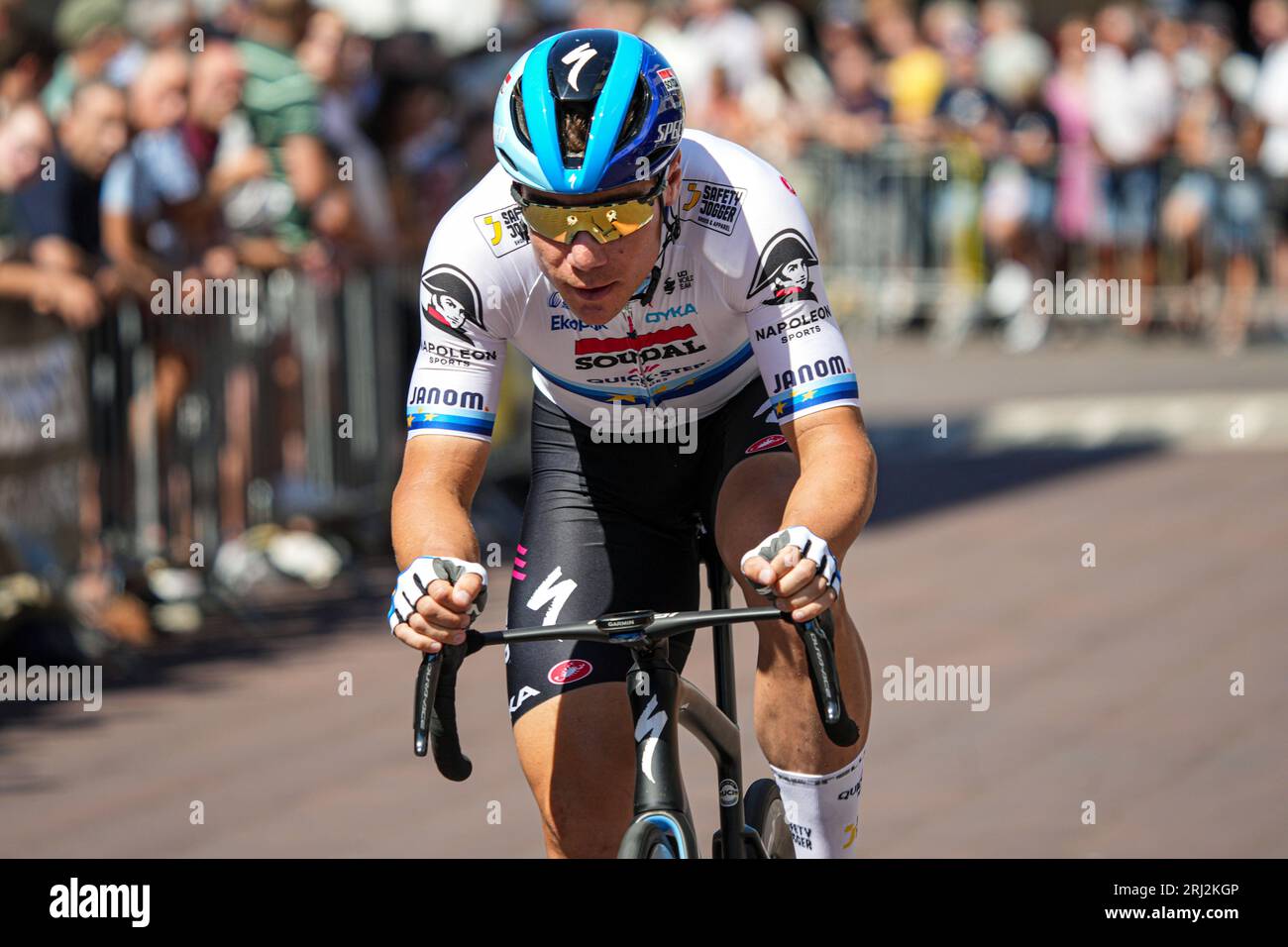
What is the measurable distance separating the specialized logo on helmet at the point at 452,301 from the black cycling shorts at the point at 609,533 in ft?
1.69

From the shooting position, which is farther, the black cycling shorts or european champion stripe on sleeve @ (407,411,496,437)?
the black cycling shorts

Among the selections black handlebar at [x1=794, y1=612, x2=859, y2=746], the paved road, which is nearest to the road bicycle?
black handlebar at [x1=794, y1=612, x2=859, y2=746]

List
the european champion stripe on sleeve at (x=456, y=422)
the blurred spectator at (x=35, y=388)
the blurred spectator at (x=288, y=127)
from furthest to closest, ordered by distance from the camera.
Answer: the blurred spectator at (x=288, y=127), the blurred spectator at (x=35, y=388), the european champion stripe on sleeve at (x=456, y=422)

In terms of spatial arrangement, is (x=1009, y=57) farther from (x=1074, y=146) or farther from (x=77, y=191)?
(x=77, y=191)

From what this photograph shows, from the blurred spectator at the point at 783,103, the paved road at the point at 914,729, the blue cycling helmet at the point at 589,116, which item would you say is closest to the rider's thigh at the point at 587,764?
the blue cycling helmet at the point at 589,116

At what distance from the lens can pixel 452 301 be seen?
4293mm

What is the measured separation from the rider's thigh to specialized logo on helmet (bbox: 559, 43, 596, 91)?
3.99 feet

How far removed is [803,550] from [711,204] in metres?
0.91

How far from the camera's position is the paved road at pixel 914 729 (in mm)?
6547

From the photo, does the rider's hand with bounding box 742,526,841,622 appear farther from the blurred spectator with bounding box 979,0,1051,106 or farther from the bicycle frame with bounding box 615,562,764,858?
the blurred spectator with bounding box 979,0,1051,106

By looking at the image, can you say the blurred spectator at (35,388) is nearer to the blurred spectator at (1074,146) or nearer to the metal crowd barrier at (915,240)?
the metal crowd barrier at (915,240)

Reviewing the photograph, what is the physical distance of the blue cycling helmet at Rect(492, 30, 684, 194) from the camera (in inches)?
154

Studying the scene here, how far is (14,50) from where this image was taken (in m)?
9.09

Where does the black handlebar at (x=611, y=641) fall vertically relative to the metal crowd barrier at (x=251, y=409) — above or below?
below
